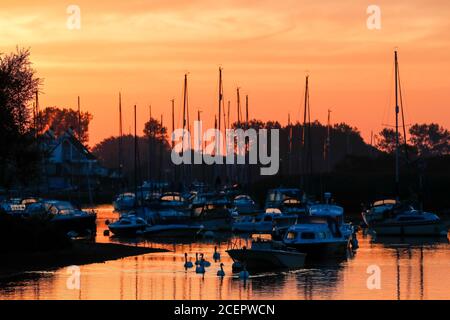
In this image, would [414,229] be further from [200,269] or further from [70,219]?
[200,269]

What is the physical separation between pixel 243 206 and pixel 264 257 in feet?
207

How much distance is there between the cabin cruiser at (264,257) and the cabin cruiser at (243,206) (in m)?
52.6

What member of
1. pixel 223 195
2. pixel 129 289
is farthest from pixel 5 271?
pixel 223 195

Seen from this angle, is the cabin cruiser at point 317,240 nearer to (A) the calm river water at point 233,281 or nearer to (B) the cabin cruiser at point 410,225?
(A) the calm river water at point 233,281

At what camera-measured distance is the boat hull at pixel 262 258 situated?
74.8m

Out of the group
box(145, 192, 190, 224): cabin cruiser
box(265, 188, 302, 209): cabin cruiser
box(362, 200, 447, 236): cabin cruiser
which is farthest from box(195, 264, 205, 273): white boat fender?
box(265, 188, 302, 209): cabin cruiser

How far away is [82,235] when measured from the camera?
107875mm

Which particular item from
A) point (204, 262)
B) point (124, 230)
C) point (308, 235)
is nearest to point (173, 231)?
point (124, 230)

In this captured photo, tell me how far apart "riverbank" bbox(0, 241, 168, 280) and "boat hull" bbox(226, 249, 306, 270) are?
10519mm

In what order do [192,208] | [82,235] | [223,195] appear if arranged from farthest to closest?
[223,195] → [192,208] → [82,235]

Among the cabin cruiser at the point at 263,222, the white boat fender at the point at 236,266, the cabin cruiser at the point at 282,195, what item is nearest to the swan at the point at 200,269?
the white boat fender at the point at 236,266

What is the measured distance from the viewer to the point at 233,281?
6969 cm
